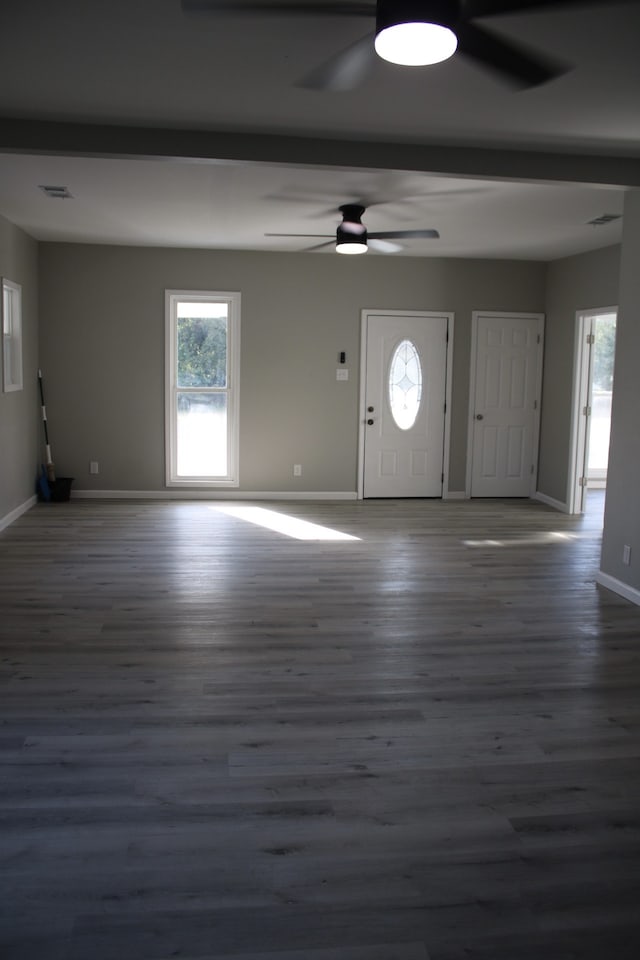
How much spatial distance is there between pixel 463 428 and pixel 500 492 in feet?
2.83

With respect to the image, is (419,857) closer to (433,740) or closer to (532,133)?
(433,740)

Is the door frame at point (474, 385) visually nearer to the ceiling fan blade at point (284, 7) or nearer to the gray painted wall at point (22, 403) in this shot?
the gray painted wall at point (22, 403)

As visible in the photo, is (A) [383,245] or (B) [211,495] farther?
(B) [211,495]

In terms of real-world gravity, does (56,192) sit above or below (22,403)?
above

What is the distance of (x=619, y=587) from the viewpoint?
5.18 m

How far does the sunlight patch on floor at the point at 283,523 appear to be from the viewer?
684 cm

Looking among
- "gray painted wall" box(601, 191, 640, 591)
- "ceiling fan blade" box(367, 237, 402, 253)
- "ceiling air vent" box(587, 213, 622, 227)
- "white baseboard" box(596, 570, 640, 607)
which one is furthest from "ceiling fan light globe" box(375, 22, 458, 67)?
"ceiling air vent" box(587, 213, 622, 227)

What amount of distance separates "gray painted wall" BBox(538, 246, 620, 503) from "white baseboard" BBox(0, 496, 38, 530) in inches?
213

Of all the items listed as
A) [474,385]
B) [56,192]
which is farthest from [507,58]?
[474,385]

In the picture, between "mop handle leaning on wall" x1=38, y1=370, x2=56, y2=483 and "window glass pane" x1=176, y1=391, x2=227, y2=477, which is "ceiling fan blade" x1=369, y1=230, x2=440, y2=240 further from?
"mop handle leaning on wall" x1=38, y1=370, x2=56, y2=483

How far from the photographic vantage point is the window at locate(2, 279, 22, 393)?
700 cm

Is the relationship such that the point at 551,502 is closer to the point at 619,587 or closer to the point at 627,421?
the point at 619,587

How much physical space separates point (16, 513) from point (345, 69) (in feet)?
17.7

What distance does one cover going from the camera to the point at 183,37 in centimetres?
305
